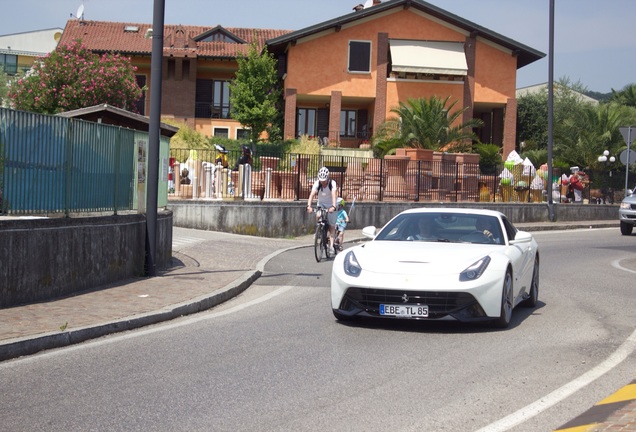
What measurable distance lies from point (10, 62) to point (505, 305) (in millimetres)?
81253

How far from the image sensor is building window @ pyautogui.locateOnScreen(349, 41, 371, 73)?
47969mm

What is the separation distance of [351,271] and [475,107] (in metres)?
43.6

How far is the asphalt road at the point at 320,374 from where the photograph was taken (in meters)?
6.07

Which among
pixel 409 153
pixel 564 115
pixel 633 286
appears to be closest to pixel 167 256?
pixel 633 286

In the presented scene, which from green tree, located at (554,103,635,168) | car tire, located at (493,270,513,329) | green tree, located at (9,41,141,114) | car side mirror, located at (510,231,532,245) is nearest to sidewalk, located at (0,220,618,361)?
car tire, located at (493,270,513,329)

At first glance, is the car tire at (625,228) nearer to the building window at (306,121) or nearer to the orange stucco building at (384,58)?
the orange stucco building at (384,58)

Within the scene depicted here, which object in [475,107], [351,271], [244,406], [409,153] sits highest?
[475,107]

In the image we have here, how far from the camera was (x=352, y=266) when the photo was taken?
9.85m

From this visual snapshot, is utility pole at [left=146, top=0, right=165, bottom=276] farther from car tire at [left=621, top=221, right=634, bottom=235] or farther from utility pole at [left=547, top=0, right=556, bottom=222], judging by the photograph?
utility pole at [left=547, top=0, right=556, bottom=222]

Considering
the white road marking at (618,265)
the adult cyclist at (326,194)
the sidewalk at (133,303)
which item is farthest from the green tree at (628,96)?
the sidewalk at (133,303)

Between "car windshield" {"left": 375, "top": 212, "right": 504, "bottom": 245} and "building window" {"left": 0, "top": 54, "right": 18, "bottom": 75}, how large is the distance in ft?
257

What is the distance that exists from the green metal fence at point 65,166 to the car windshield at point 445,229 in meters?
4.28

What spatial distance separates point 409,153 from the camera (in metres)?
32.1

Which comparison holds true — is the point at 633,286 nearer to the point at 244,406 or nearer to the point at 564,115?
the point at 244,406
